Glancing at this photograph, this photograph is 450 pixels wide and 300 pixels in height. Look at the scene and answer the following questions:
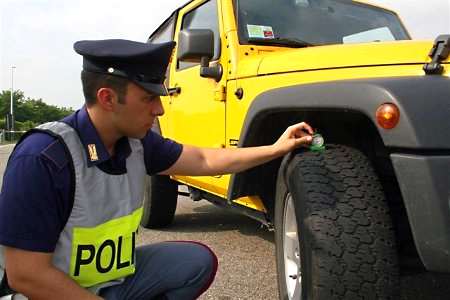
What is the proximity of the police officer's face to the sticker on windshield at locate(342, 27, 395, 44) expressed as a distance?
1849 mm

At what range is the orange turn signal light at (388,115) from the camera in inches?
80.2

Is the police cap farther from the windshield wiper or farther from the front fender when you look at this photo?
the windshield wiper

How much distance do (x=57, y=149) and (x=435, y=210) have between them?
4.33ft

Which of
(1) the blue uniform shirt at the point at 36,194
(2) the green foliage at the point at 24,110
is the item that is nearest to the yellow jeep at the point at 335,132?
(1) the blue uniform shirt at the point at 36,194

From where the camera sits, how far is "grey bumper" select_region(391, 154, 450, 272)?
1925 millimetres

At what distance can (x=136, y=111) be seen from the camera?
202 cm

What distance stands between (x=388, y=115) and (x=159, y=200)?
10.6 feet

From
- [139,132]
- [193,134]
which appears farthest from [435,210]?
[193,134]

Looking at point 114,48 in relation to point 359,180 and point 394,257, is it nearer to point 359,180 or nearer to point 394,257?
point 359,180

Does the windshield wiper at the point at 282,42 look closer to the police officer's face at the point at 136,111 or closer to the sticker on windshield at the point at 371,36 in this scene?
the sticker on windshield at the point at 371,36

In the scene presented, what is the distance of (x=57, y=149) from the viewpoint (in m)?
1.88

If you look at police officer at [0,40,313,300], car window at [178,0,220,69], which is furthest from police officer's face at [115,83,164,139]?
car window at [178,0,220,69]

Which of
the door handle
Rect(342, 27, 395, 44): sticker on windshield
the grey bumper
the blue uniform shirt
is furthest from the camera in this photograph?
the door handle

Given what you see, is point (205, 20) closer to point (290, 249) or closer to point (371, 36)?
point (371, 36)
